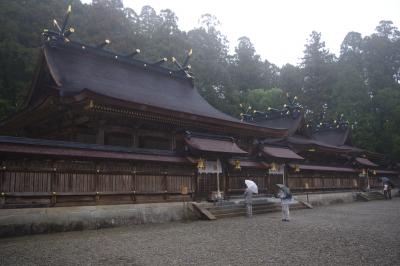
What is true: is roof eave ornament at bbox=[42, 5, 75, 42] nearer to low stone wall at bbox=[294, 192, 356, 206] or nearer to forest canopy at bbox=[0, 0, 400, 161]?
forest canopy at bbox=[0, 0, 400, 161]

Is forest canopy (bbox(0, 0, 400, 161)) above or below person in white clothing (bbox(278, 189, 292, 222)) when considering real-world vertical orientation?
above

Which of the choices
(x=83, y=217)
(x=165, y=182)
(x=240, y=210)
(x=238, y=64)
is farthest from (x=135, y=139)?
(x=238, y=64)

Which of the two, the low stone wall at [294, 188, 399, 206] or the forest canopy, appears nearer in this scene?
the low stone wall at [294, 188, 399, 206]

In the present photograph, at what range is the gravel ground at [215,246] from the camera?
7.86 m

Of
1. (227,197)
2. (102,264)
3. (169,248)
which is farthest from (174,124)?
(102,264)

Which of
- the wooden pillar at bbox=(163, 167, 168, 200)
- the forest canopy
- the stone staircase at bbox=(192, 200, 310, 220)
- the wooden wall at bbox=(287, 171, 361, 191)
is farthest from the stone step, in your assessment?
the forest canopy

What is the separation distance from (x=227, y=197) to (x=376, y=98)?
35.8 metres

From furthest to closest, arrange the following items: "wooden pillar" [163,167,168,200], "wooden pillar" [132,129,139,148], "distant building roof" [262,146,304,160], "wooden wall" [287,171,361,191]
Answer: "wooden wall" [287,171,361,191], "distant building roof" [262,146,304,160], "wooden pillar" [132,129,139,148], "wooden pillar" [163,167,168,200]

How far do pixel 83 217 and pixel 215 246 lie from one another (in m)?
6.42

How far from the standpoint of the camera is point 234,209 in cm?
1850

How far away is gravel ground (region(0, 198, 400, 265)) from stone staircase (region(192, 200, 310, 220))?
3772mm

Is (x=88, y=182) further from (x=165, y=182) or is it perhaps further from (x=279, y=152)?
(x=279, y=152)

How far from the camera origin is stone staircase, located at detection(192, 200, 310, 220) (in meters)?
17.4

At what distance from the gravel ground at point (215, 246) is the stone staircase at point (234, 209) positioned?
3.77 meters
